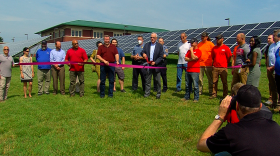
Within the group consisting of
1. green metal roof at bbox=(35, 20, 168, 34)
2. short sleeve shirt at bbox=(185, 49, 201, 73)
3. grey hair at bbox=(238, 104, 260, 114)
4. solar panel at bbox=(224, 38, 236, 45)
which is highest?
green metal roof at bbox=(35, 20, 168, 34)

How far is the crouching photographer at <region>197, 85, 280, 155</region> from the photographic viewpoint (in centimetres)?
188

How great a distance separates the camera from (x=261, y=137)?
1.89 metres

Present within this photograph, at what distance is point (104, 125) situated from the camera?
194 inches

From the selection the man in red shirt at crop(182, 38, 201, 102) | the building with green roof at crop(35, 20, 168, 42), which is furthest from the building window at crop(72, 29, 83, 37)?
the man in red shirt at crop(182, 38, 201, 102)

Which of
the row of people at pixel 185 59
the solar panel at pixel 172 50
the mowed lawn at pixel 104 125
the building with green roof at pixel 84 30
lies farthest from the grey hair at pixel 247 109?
the building with green roof at pixel 84 30

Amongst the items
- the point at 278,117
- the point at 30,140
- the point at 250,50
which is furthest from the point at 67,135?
the point at 250,50

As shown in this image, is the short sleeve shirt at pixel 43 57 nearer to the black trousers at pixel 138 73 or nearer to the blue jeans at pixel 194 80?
the black trousers at pixel 138 73

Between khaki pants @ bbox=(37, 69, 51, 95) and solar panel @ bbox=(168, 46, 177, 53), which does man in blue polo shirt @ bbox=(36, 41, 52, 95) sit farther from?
solar panel @ bbox=(168, 46, 177, 53)

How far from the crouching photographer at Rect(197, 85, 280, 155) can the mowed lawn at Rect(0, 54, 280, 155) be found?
5.39 ft

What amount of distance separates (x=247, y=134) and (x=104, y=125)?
3.42 meters

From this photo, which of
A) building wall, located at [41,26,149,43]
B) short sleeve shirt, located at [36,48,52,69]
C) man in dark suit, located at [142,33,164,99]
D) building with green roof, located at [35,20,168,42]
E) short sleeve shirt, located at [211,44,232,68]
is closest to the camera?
short sleeve shirt, located at [211,44,232,68]

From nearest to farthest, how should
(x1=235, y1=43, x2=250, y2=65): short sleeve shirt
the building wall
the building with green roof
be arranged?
(x1=235, y1=43, x2=250, y2=65): short sleeve shirt
the building wall
the building with green roof

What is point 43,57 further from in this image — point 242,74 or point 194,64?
point 242,74

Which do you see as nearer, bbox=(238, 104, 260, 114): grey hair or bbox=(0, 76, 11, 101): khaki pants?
bbox=(238, 104, 260, 114): grey hair
